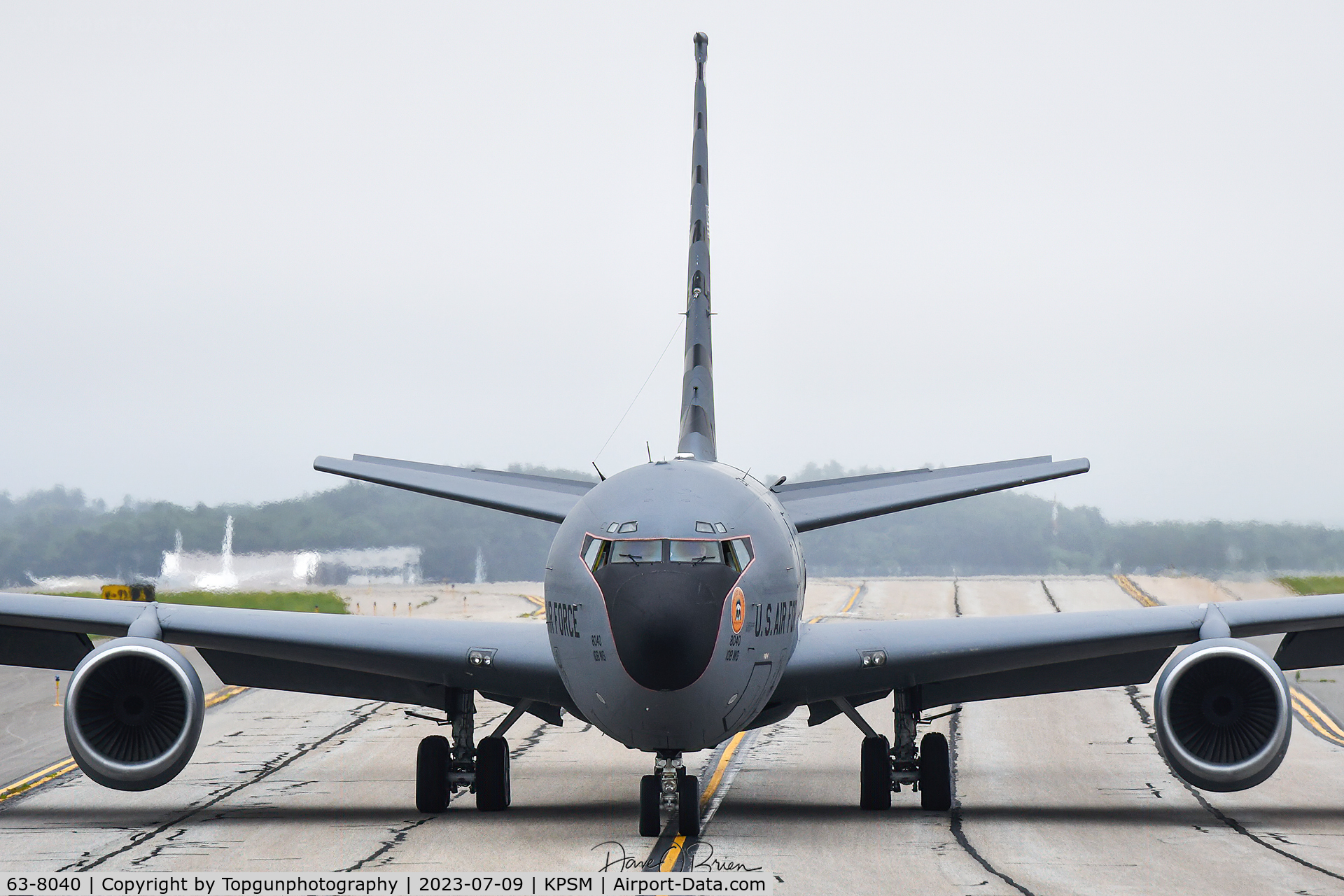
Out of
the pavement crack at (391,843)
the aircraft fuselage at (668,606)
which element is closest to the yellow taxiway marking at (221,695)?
the pavement crack at (391,843)

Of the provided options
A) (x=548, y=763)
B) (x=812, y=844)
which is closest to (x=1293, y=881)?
(x=812, y=844)

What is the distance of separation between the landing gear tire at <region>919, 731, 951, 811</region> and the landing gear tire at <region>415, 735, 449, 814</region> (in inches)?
217

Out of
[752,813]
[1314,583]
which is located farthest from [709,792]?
[1314,583]

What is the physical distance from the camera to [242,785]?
67.4 feet

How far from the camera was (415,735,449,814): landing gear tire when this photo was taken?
18.1 m

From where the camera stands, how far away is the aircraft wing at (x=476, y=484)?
1795cm

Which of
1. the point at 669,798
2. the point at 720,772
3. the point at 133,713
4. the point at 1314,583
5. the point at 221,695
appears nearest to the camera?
the point at 669,798

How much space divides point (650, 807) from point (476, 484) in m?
4.68

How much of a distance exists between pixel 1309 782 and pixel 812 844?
28.1ft

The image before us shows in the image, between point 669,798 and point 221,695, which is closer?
point 669,798

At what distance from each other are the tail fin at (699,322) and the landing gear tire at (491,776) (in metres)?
4.14

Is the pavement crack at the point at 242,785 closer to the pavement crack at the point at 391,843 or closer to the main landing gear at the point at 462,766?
the pavement crack at the point at 391,843

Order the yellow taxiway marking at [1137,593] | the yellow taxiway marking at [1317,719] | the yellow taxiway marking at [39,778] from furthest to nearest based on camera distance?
the yellow taxiway marking at [1137,593] → the yellow taxiway marking at [1317,719] → the yellow taxiway marking at [39,778]

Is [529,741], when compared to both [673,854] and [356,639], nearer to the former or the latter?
[356,639]
